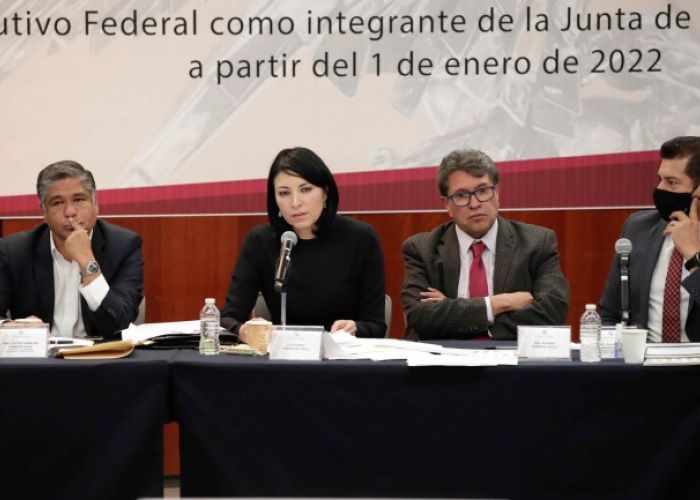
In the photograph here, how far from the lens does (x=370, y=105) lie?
479 centimetres

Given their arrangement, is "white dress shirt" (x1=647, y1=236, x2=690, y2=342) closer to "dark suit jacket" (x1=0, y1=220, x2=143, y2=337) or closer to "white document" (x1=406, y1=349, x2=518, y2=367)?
"white document" (x1=406, y1=349, x2=518, y2=367)

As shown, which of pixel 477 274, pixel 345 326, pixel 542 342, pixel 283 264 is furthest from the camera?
pixel 477 274

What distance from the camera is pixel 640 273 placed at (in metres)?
3.70

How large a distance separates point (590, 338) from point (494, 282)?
2.98ft

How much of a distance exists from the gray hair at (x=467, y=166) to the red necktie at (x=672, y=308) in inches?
29.0

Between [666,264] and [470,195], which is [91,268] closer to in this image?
[470,195]

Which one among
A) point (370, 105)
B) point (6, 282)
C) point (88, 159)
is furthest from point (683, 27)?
point (6, 282)

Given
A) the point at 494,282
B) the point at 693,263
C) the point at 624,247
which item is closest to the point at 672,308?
the point at 693,263

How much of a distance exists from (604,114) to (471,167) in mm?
1158

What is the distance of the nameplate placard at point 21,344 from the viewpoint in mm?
3012

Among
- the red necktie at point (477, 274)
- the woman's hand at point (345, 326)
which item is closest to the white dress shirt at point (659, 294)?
the red necktie at point (477, 274)

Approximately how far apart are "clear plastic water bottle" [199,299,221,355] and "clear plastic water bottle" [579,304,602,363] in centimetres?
105

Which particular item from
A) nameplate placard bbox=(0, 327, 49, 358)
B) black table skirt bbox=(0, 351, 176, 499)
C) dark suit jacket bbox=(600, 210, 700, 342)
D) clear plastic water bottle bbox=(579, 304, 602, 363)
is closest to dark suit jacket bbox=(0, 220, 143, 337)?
nameplate placard bbox=(0, 327, 49, 358)

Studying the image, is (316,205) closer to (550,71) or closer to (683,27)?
(550,71)
